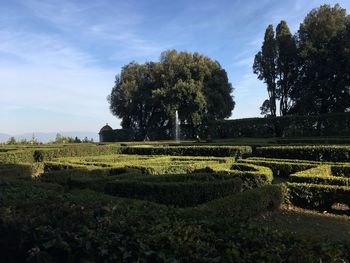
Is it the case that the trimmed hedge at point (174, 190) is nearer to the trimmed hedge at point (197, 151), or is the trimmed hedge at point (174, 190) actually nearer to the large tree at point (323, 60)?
the trimmed hedge at point (197, 151)

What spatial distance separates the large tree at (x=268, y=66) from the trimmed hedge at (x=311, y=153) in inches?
972

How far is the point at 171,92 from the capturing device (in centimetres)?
4103

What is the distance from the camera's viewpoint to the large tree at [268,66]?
40.5 meters

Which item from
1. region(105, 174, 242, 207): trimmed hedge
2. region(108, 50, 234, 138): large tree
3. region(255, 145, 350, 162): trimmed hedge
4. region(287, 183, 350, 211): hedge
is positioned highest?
region(108, 50, 234, 138): large tree

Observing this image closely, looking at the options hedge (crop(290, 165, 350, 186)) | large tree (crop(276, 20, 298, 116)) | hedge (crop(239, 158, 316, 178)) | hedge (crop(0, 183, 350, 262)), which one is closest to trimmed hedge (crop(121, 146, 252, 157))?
hedge (crop(239, 158, 316, 178))

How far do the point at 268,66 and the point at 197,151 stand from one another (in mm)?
23183

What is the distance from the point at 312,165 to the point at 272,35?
3014 cm

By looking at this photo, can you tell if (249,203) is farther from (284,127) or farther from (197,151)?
(284,127)

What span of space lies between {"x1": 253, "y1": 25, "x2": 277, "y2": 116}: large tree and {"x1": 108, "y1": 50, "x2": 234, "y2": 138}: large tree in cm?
401

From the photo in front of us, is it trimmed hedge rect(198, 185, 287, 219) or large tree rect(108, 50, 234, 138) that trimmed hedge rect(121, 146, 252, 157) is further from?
large tree rect(108, 50, 234, 138)

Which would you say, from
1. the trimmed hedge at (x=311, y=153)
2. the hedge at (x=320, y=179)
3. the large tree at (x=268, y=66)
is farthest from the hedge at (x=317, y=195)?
the large tree at (x=268, y=66)

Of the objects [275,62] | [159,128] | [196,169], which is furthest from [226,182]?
[159,128]

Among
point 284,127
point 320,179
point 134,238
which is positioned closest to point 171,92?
point 284,127

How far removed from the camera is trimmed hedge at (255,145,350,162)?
15.7m
